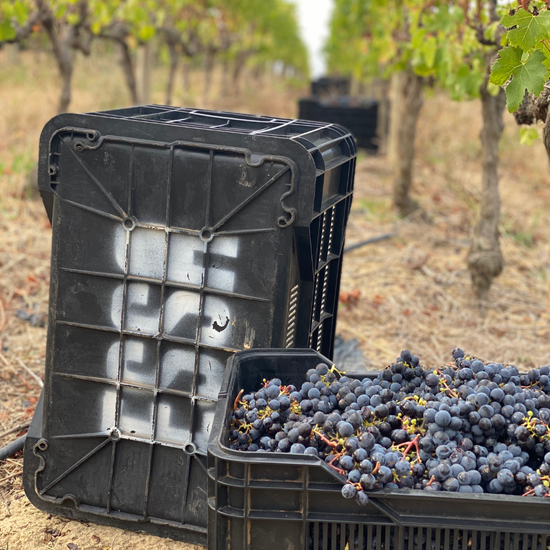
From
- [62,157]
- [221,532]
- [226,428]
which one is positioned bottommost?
[221,532]

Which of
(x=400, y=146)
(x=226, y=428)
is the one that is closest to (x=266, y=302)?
(x=226, y=428)

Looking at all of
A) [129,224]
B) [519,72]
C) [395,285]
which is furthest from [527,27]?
[395,285]

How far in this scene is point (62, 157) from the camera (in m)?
2.32

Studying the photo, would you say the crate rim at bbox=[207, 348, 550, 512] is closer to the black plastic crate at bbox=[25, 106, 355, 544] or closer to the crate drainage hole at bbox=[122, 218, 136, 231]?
the black plastic crate at bbox=[25, 106, 355, 544]

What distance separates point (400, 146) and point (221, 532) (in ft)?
22.2

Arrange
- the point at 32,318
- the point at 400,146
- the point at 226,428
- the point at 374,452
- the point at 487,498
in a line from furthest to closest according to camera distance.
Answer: the point at 400,146 → the point at 32,318 → the point at 226,428 → the point at 374,452 → the point at 487,498

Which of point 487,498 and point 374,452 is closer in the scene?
point 487,498

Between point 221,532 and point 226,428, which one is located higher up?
point 226,428

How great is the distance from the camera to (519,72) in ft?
6.13

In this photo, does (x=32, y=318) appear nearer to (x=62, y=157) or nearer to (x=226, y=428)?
(x=62, y=157)

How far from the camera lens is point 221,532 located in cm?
164

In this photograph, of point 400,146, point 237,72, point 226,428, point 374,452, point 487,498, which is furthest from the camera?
point 237,72

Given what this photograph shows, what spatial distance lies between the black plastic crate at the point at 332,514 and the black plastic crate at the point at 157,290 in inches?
27.2


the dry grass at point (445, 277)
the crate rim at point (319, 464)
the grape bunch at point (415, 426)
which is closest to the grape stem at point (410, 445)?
the grape bunch at point (415, 426)
